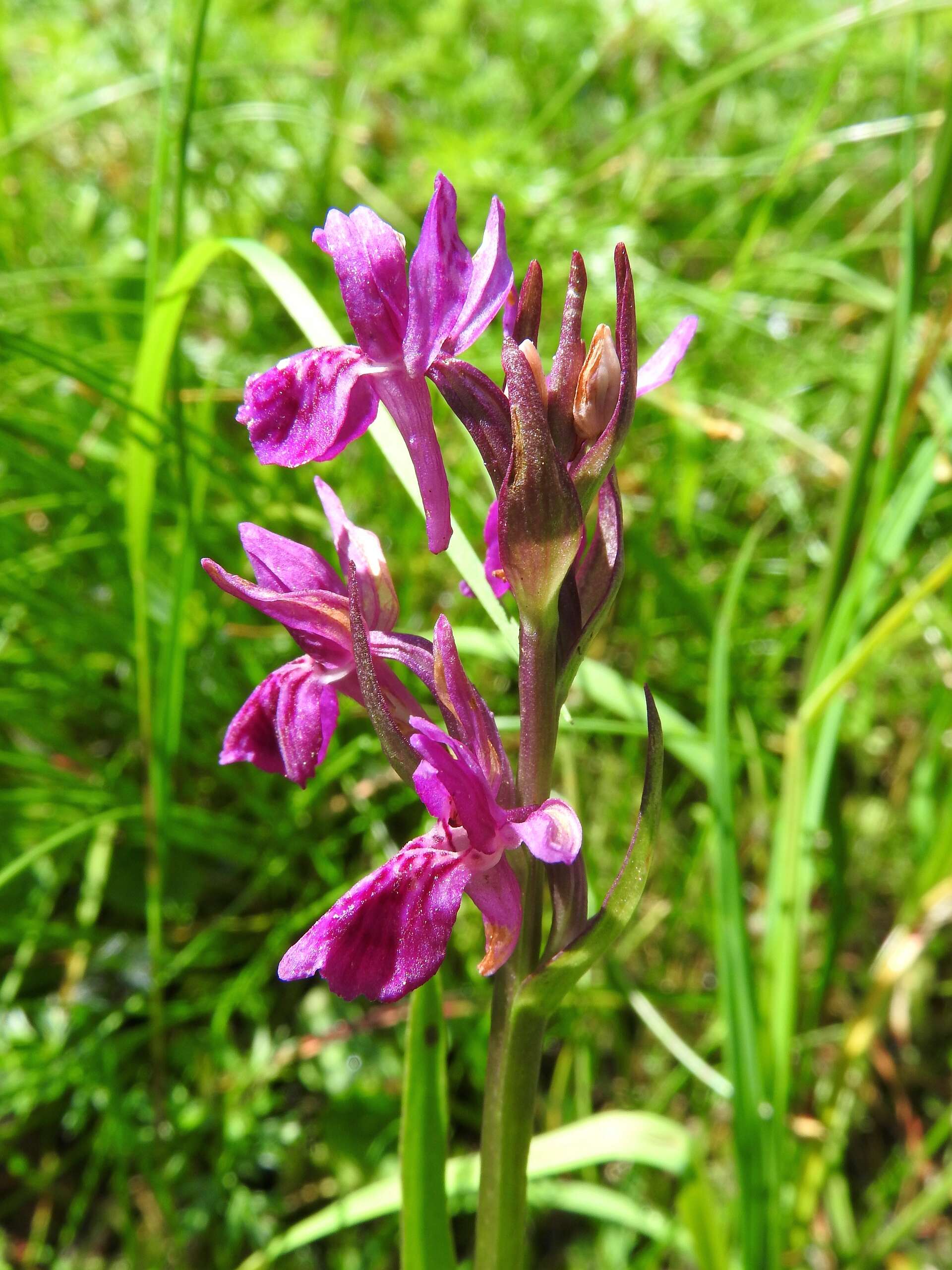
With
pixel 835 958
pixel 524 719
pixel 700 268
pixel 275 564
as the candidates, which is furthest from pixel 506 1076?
pixel 700 268

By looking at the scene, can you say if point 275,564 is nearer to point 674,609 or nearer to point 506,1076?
point 506,1076

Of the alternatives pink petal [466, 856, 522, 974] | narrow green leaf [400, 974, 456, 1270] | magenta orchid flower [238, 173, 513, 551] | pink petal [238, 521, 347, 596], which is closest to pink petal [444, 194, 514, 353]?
magenta orchid flower [238, 173, 513, 551]

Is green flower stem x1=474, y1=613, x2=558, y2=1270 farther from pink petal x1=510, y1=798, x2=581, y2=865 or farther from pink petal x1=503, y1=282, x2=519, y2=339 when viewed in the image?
pink petal x1=503, y1=282, x2=519, y2=339

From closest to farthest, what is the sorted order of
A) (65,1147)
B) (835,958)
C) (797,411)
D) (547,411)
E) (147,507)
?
(547,411), (147,507), (835,958), (65,1147), (797,411)

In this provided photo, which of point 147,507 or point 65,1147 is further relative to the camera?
point 65,1147

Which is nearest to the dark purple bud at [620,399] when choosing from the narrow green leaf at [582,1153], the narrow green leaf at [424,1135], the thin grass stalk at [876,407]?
the narrow green leaf at [424,1135]

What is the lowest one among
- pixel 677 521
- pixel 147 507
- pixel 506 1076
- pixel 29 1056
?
pixel 506 1076
